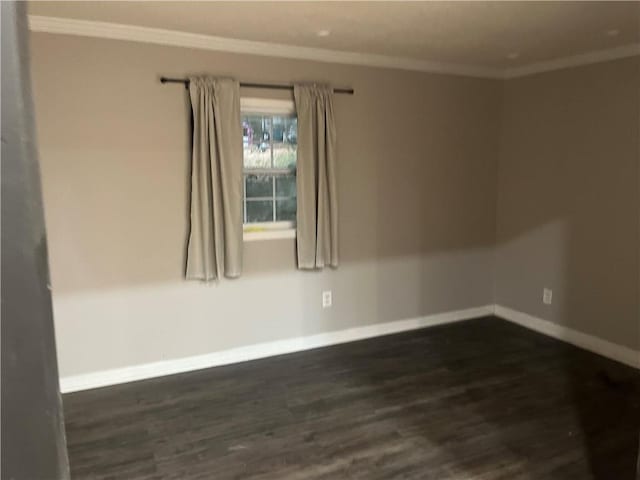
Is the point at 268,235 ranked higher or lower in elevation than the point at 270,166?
lower

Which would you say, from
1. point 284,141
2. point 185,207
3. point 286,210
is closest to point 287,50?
point 284,141

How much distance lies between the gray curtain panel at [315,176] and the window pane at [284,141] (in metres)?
0.15

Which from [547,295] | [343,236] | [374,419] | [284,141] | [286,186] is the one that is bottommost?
[374,419]

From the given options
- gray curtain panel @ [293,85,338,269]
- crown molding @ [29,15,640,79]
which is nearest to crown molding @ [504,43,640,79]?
crown molding @ [29,15,640,79]

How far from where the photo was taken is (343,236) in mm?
4383

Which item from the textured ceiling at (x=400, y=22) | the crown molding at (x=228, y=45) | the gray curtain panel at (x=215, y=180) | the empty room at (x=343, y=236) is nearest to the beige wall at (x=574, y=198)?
the empty room at (x=343, y=236)

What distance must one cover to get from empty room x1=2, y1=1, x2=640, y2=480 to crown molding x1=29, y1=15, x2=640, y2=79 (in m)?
0.02

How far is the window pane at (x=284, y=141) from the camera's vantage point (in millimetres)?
4133

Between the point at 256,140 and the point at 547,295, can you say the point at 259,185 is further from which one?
the point at 547,295

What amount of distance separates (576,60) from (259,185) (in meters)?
2.55

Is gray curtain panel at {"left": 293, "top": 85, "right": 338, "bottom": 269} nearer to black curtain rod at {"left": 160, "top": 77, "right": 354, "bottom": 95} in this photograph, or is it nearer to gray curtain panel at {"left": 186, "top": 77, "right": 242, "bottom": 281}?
black curtain rod at {"left": 160, "top": 77, "right": 354, "bottom": 95}

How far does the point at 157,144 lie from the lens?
3643mm

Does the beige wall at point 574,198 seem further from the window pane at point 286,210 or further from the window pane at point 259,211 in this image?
the window pane at point 259,211

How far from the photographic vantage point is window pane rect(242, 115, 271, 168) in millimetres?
4023
